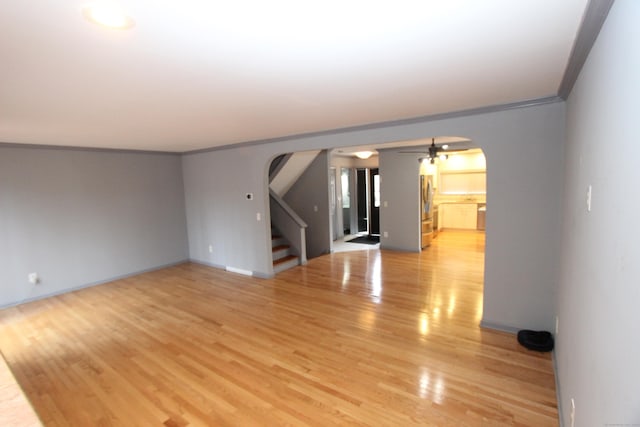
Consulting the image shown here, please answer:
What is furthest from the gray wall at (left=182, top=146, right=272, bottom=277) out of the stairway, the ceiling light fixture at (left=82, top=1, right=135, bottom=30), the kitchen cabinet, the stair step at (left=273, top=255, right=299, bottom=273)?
the kitchen cabinet

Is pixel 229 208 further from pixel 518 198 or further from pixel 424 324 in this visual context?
pixel 518 198

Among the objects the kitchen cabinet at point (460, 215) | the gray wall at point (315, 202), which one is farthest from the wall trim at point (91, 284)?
the kitchen cabinet at point (460, 215)

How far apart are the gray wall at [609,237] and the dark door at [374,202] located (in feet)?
23.8

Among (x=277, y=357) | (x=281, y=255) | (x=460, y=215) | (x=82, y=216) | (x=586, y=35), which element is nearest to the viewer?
(x=586, y=35)

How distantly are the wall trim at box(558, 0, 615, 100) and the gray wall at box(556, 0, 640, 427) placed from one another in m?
0.05

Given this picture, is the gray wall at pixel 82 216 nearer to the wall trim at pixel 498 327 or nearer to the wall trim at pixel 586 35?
the wall trim at pixel 498 327

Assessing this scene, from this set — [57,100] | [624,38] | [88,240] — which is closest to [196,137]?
[57,100]

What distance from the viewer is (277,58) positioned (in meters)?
1.71

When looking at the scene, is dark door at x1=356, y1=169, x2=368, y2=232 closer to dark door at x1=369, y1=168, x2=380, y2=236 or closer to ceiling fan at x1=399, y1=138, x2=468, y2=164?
dark door at x1=369, y1=168, x2=380, y2=236

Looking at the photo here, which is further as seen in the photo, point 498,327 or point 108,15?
point 498,327

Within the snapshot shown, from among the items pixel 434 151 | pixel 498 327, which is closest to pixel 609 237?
pixel 498 327

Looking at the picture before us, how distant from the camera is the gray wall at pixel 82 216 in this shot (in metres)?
4.36

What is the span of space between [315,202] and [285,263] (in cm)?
198

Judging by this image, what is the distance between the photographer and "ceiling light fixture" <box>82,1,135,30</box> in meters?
1.17
